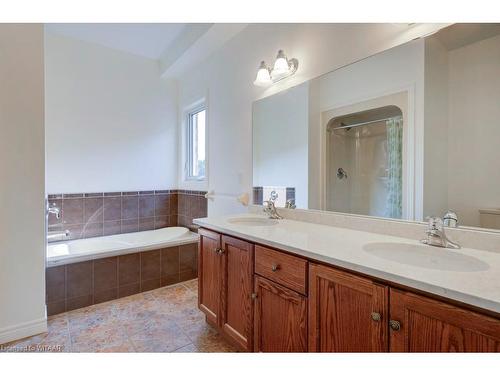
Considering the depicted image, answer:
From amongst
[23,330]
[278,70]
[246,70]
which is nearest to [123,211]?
[23,330]

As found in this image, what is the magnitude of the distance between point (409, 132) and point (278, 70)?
1.04 m

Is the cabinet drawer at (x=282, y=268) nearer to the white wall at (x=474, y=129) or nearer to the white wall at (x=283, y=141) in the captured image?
the white wall at (x=283, y=141)

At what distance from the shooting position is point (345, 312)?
966mm

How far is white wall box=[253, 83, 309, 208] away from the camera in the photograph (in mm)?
1889

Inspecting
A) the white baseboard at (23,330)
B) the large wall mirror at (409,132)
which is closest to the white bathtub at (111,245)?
the white baseboard at (23,330)

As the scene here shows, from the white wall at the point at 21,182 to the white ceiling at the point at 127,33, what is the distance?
1.02 m

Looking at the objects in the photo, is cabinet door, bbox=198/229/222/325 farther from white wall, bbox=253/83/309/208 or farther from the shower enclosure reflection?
the shower enclosure reflection

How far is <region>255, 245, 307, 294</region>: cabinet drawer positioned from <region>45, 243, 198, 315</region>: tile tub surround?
1.58 m

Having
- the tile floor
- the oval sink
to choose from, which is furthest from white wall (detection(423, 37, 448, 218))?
the tile floor

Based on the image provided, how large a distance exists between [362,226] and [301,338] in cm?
69

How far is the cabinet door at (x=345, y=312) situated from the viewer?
868 mm

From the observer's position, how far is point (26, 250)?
1745 millimetres
